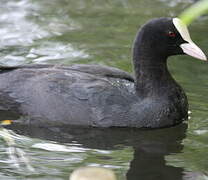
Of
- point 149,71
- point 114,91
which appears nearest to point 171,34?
point 149,71

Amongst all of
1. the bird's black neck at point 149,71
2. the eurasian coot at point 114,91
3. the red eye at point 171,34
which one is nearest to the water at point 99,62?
the eurasian coot at point 114,91

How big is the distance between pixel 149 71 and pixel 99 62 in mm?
1743

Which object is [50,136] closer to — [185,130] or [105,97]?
[105,97]

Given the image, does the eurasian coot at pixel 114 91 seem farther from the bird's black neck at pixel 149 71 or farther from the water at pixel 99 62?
the water at pixel 99 62

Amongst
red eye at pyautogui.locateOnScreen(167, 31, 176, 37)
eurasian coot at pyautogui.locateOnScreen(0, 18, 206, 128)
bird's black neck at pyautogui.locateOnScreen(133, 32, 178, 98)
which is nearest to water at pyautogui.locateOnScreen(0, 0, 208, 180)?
eurasian coot at pyautogui.locateOnScreen(0, 18, 206, 128)

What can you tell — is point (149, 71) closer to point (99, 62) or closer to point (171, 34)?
point (171, 34)

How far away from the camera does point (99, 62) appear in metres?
8.55

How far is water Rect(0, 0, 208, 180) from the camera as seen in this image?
18.4 feet

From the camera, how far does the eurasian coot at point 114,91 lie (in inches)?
261

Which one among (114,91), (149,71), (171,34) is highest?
(171,34)

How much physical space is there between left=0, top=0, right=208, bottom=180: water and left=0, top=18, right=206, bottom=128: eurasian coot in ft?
0.48

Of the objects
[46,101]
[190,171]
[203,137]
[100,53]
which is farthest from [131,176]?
[100,53]

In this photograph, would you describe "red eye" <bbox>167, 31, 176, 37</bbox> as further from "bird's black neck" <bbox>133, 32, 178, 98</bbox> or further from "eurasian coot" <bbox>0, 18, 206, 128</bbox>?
"bird's black neck" <bbox>133, 32, 178, 98</bbox>

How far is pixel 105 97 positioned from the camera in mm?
6605
